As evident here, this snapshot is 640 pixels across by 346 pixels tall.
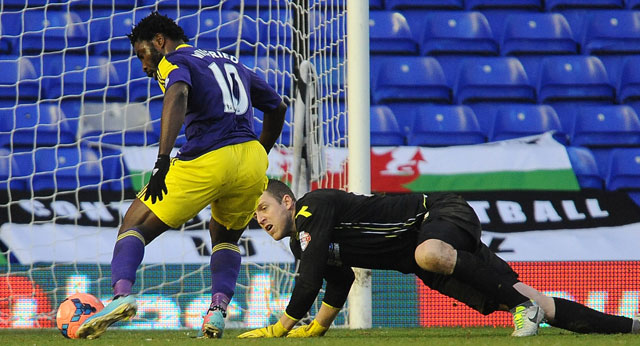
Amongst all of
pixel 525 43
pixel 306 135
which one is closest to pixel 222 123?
pixel 306 135

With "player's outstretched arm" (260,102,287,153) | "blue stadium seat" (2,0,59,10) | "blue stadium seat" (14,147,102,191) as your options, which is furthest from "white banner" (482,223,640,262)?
"blue stadium seat" (2,0,59,10)

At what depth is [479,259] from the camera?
140 inches

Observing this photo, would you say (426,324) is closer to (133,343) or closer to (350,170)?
(350,170)

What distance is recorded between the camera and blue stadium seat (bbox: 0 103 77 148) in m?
6.86

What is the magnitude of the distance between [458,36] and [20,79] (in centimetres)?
357

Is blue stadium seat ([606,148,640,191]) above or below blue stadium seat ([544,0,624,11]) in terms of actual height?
below

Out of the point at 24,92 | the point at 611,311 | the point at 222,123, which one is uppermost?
the point at 222,123

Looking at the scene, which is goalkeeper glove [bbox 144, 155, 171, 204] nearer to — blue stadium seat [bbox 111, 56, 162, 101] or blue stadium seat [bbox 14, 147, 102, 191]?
blue stadium seat [bbox 14, 147, 102, 191]

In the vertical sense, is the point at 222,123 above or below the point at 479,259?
above

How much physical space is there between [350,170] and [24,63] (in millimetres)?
3637

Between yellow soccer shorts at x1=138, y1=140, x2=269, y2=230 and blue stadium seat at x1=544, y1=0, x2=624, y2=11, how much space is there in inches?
199

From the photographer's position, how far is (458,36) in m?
7.91

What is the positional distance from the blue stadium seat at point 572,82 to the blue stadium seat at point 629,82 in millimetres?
77

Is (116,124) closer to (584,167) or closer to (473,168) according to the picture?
(473,168)
